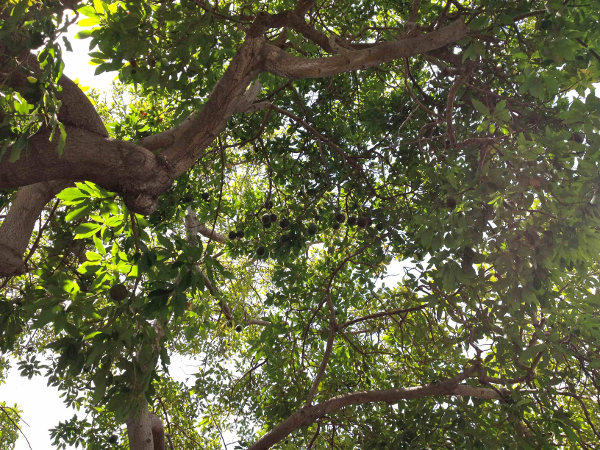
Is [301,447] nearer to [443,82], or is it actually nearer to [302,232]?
[302,232]

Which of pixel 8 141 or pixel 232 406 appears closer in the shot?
pixel 8 141

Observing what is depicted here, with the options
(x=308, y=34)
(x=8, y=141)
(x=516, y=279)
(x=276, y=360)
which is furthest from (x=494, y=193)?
(x=276, y=360)

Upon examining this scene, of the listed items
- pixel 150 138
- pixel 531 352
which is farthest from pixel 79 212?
pixel 531 352

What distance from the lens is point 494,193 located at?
2605mm

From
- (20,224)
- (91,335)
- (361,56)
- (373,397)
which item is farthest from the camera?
(373,397)

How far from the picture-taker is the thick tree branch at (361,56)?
3.06 meters

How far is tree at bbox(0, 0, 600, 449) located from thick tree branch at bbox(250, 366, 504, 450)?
0.06 ft

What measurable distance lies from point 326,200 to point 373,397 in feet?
7.97

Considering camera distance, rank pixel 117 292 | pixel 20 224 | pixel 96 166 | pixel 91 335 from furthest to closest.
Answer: pixel 20 224 < pixel 117 292 < pixel 91 335 < pixel 96 166

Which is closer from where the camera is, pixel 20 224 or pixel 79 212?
pixel 79 212

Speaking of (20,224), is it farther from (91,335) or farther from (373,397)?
(373,397)

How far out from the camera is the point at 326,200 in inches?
225

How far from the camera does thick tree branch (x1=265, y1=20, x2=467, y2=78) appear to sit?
10.0ft

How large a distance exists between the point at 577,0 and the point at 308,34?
5.79 ft
